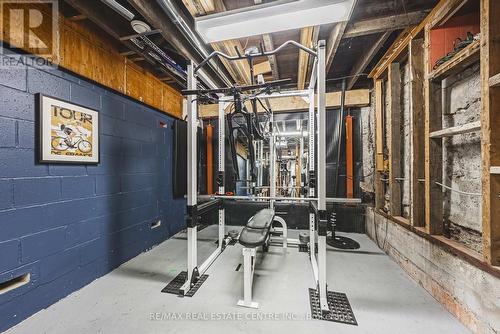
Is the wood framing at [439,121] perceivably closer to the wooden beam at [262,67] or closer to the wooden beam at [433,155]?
the wooden beam at [433,155]

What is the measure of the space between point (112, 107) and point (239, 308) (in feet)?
8.70

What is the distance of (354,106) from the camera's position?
3.64 m

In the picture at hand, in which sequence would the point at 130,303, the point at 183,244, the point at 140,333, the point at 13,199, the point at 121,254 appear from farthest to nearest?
1. the point at 183,244
2. the point at 121,254
3. the point at 130,303
4. the point at 13,199
5. the point at 140,333

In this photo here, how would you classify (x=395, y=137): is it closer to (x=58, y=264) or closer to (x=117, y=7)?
(x=117, y=7)

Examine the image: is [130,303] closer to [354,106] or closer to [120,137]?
[120,137]

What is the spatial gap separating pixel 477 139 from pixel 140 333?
118 inches

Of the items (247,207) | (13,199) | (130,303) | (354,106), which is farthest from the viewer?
(247,207)

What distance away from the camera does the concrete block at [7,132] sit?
1.50m

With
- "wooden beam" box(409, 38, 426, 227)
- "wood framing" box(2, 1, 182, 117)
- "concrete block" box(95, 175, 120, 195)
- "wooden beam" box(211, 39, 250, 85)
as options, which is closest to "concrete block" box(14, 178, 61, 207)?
"concrete block" box(95, 175, 120, 195)

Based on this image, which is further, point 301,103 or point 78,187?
point 301,103

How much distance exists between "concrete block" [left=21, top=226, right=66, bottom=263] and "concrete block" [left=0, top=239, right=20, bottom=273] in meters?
0.04

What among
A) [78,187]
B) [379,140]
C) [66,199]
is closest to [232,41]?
[78,187]

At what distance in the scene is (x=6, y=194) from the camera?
1508mm

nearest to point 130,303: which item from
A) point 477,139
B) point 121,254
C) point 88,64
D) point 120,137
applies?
point 121,254
